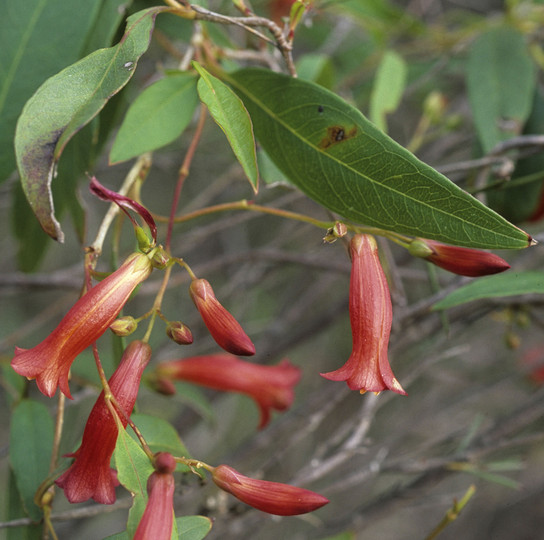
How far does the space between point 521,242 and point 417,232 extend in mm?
121

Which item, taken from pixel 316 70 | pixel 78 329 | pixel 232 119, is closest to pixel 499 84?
pixel 316 70

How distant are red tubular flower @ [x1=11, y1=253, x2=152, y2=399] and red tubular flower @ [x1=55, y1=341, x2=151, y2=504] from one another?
55 mm

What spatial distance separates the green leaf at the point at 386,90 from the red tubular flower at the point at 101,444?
2.72 ft

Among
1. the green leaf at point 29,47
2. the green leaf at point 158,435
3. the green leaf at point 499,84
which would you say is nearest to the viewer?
the green leaf at point 158,435

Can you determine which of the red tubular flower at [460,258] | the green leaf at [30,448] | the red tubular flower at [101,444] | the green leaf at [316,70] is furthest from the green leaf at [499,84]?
the green leaf at [30,448]

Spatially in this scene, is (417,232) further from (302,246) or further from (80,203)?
(302,246)

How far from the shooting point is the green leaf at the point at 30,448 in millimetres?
942

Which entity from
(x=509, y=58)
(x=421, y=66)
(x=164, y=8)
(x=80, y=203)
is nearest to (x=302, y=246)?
(x=421, y=66)

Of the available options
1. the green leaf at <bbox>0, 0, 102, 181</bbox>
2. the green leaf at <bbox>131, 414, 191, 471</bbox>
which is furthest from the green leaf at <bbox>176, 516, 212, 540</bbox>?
the green leaf at <bbox>0, 0, 102, 181</bbox>

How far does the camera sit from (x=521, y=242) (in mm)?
707

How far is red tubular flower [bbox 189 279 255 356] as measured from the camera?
0.75 metres

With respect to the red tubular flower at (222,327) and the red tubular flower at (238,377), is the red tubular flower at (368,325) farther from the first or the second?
the red tubular flower at (238,377)

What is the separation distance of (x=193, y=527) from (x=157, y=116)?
61 centimetres

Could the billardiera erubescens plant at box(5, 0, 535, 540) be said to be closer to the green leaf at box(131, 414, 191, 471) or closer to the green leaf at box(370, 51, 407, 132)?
the green leaf at box(131, 414, 191, 471)
